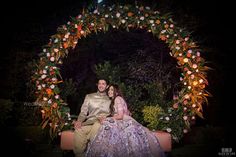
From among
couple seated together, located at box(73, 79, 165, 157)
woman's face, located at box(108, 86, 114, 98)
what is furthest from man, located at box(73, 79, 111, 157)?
woman's face, located at box(108, 86, 114, 98)

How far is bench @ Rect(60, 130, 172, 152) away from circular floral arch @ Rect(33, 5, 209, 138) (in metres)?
0.33

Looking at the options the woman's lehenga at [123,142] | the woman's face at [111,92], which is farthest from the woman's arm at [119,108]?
the woman's face at [111,92]

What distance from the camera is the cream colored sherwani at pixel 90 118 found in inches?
221

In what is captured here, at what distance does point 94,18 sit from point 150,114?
270 centimetres

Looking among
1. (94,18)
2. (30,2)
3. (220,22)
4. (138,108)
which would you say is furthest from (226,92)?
(30,2)

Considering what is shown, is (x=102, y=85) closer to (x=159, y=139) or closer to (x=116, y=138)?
(x=116, y=138)

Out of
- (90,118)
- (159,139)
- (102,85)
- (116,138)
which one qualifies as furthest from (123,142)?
(102,85)

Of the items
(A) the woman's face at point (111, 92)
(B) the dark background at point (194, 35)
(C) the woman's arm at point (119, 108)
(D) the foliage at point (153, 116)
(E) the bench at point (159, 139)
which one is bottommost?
(E) the bench at point (159, 139)

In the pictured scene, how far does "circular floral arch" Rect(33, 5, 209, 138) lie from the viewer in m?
6.30

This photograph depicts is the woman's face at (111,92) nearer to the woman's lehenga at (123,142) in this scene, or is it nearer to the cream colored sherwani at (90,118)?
the cream colored sherwani at (90,118)

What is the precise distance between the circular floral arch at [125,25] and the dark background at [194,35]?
9.68ft

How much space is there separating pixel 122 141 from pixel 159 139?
39.0 inches

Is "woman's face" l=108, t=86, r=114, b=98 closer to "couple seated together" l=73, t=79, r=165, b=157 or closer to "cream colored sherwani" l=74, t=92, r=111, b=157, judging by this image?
"couple seated together" l=73, t=79, r=165, b=157

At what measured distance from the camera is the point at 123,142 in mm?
5270
